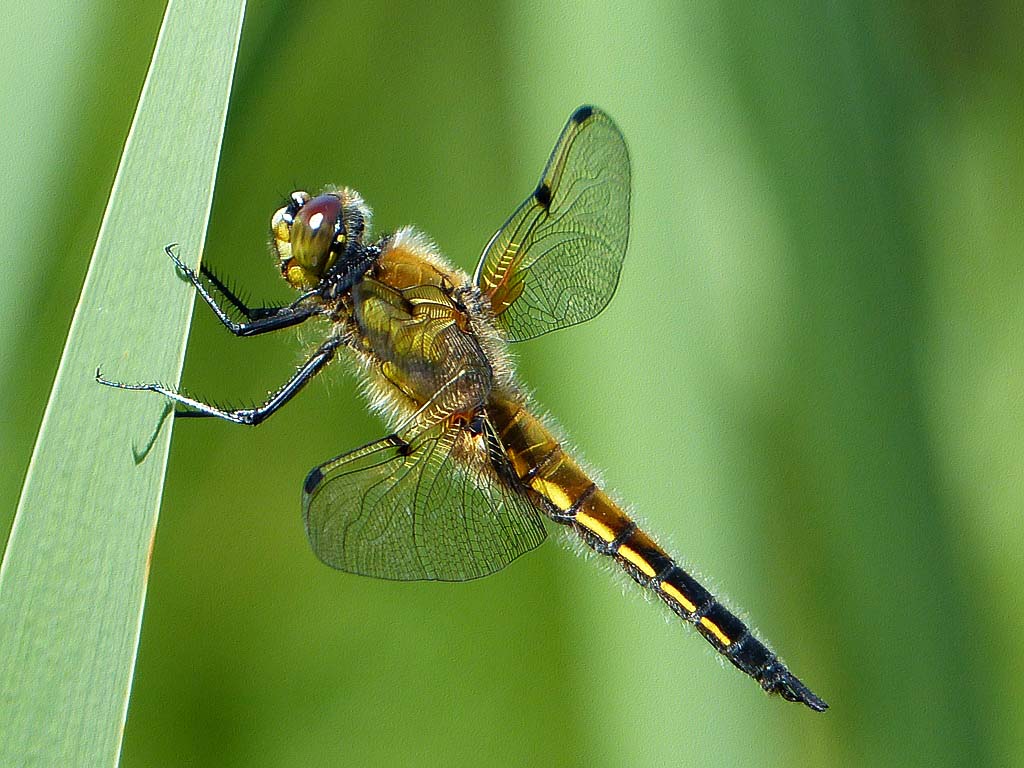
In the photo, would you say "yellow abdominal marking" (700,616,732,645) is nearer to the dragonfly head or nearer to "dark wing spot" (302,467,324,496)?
"dark wing spot" (302,467,324,496)

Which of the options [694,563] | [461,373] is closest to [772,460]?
[694,563]

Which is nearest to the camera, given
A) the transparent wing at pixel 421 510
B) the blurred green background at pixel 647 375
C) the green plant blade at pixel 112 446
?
the green plant blade at pixel 112 446

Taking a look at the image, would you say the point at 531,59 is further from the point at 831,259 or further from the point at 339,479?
the point at 339,479

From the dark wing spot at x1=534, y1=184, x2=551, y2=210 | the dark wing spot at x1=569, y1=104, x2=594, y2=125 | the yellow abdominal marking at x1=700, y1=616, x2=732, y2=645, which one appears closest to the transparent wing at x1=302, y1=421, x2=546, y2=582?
the yellow abdominal marking at x1=700, y1=616, x2=732, y2=645

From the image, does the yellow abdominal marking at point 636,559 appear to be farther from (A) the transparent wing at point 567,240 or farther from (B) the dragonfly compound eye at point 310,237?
(B) the dragonfly compound eye at point 310,237

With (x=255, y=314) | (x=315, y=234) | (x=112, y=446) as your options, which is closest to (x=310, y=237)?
(x=315, y=234)

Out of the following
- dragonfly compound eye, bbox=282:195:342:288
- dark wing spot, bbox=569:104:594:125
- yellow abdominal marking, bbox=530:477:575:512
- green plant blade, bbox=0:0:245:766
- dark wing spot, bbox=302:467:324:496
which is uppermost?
dark wing spot, bbox=569:104:594:125

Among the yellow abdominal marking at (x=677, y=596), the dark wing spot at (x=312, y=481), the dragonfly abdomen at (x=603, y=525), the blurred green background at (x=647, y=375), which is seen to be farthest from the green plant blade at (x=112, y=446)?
the yellow abdominal marking at (x=677, y=596)
